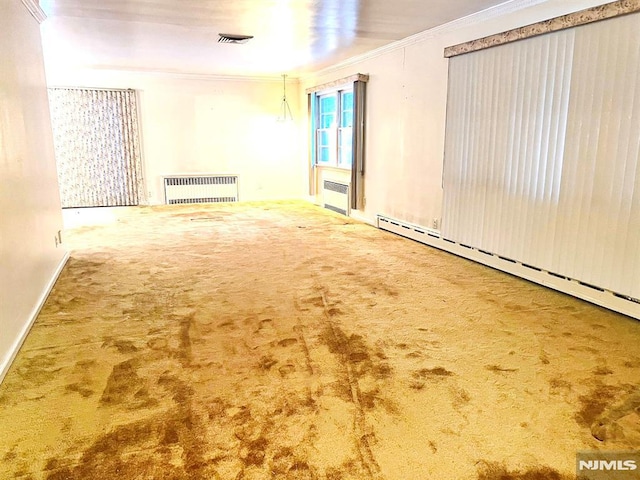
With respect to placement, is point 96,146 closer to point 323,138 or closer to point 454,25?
point 323,138

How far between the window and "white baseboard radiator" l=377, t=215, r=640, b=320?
1974mm

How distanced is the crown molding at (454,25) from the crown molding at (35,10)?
12.6 feet

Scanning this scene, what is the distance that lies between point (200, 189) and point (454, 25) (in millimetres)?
5680

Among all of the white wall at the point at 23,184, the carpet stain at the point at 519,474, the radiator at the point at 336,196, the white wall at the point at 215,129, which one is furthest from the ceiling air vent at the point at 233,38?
the carpet stain at the point at 519,474

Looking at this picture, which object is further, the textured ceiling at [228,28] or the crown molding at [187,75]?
the crown molding at [187,75]

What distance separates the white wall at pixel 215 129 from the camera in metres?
8.38

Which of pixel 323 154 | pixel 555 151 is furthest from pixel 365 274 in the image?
pixel 323 154

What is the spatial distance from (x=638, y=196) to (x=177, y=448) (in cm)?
322

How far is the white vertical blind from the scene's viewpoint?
3.21 meters

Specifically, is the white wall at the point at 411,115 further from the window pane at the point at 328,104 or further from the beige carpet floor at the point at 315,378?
the beige carpet floor at the point at 315,378

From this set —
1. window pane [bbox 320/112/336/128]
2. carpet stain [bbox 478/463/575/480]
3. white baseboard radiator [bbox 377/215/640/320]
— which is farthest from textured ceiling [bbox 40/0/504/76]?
carpet stain [bbox 478/463/575/480]

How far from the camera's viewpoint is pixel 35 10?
407 centimetres

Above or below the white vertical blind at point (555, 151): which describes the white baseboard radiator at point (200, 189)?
below

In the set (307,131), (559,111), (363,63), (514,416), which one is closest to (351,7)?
(559,111)
